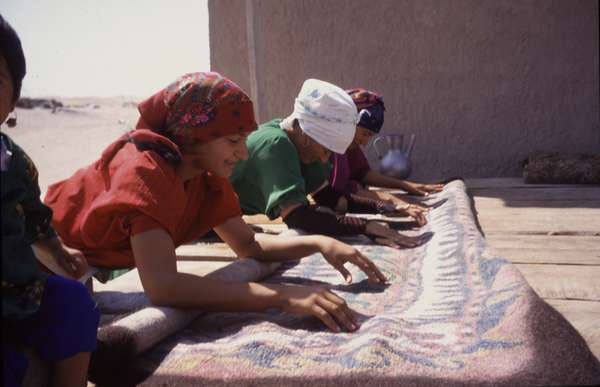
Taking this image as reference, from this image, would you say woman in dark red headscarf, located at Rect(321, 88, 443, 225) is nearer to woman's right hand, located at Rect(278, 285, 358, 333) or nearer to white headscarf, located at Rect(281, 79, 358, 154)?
white headscarf, located at Rect(281, 79, 358, 154)

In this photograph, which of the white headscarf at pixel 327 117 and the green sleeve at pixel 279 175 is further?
the white headscarf at pixel 327 117

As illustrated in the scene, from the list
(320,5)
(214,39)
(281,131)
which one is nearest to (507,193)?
(281,131)

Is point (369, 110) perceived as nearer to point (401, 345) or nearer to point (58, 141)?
A: point (401, 345)

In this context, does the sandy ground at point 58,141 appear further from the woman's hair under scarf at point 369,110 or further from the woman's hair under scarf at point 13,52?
the woman's hair under scarf at point 13,52

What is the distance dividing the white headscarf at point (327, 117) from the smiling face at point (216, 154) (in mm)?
954

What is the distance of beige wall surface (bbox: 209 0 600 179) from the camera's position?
5.26 m

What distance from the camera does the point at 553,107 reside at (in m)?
5.32

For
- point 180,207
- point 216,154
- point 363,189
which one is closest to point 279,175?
point 216,154

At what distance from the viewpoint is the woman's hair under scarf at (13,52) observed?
1.13m

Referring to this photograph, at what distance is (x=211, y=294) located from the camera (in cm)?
158

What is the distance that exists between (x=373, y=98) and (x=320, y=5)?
2.20 m

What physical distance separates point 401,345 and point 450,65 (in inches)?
178

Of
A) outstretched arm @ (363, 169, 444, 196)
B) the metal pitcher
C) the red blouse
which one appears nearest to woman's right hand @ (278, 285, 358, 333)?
the red blouse

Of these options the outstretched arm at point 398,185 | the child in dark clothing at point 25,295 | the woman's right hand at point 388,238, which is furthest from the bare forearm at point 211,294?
the outstretched arm at point 398,185
